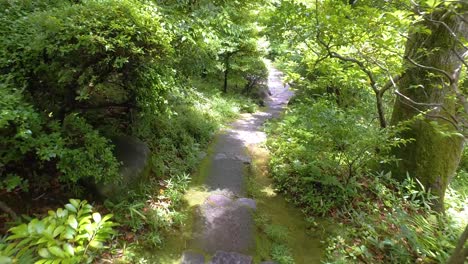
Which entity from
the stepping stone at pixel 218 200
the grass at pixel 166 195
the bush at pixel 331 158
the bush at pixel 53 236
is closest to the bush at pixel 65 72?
the grass at pixel 166 195

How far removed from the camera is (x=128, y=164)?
4051mm

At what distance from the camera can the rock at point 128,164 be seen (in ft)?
12.2

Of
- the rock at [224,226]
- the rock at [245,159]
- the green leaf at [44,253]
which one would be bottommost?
the rock at [224,226]

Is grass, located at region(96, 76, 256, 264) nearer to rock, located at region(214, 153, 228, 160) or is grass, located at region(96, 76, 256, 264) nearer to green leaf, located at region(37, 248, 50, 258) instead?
rock, located at region(214, 153, 228, 160)

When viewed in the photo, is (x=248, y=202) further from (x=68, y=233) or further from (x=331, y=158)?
(x=68, y=233)

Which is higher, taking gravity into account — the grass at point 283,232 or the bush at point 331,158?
the bush at point 331,158

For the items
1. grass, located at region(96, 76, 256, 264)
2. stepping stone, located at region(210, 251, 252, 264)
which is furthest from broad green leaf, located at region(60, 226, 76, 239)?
stepping stone, located at region(210, 251, 252, 264)

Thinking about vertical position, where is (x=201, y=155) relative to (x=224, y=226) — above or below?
above

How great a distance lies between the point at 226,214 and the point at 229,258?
34.1 inches

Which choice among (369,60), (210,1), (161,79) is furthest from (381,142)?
(210,1)

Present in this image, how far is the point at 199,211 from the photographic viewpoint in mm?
4207

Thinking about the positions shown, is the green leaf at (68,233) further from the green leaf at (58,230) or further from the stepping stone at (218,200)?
the stepping stone at (218,200)

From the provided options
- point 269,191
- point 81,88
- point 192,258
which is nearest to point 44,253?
point 192,258

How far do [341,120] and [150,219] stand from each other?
313cm
